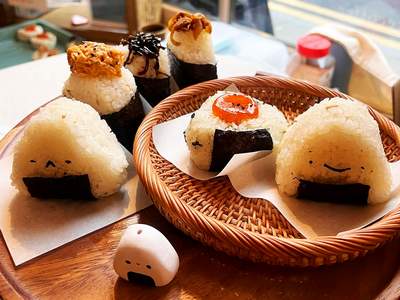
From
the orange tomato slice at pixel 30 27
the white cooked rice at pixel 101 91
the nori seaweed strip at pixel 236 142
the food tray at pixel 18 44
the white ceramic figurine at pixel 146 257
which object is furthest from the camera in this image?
the orange tomato slice at pixel 30 27

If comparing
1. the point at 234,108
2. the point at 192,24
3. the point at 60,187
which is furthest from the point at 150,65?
the point at 60,187

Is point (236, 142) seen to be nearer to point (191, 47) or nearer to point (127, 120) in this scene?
point (127, 120)

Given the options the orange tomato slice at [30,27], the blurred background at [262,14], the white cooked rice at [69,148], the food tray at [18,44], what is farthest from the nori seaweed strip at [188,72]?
the orange tomato slice at [30,27]

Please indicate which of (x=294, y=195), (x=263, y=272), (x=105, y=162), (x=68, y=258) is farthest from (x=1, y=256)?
(x=294, y=195)

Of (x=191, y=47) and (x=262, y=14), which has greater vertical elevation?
(x=191, y=47)

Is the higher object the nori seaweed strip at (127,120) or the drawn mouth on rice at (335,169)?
the drawn mouth on rice at (335,169)

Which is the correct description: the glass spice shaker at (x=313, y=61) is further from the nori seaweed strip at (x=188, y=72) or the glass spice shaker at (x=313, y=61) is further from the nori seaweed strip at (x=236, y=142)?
the nori seaweed strip at (x=236, y=142)
